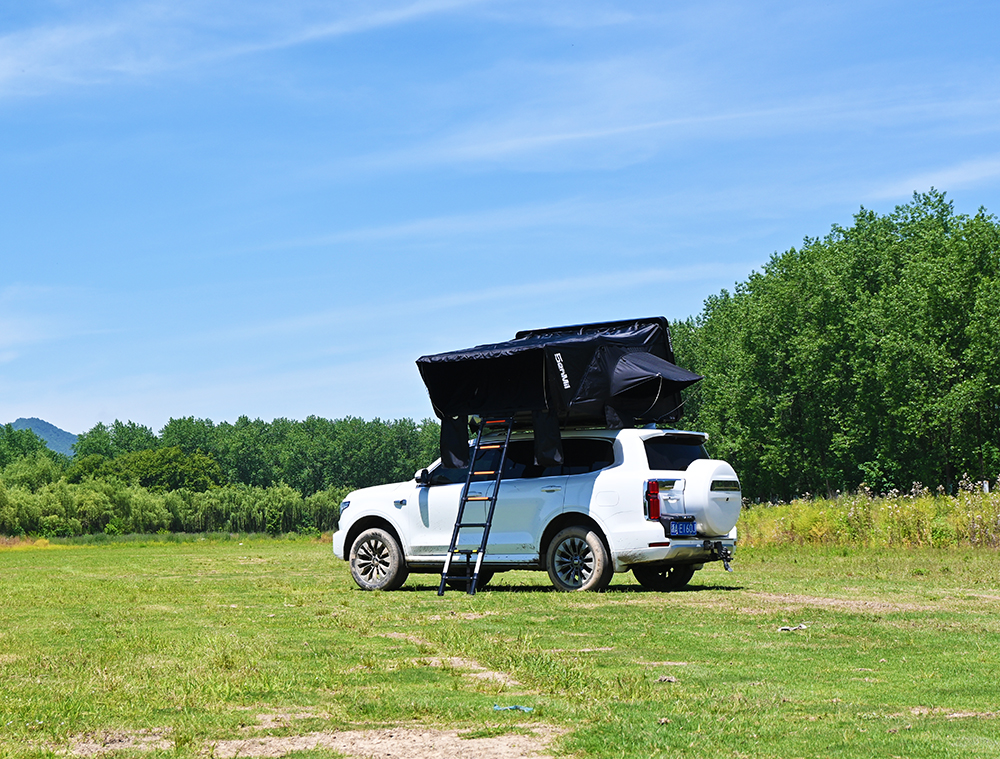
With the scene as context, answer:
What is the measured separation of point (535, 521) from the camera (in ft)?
50.3

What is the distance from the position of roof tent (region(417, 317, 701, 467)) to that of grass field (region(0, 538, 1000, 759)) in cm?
231

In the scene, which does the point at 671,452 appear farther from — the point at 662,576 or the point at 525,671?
the point at 525,671

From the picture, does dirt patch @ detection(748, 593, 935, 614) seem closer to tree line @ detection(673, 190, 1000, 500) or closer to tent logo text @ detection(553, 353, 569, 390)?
tent logo text @ detection(553, 353, 569, 390)

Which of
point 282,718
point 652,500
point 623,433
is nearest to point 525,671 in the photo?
point 282,718

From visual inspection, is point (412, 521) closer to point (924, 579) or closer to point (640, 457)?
point (640, 457)

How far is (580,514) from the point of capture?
1498cm

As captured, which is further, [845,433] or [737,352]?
[737,352]

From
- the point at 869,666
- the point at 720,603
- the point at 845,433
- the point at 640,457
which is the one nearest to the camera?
the point at 869,666

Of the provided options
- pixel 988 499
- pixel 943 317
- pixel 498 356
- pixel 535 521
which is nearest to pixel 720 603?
pixel 535 521

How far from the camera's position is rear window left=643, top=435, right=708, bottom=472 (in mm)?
14984

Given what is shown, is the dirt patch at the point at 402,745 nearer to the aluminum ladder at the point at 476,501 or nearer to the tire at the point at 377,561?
the aluminum ladder at the point at 476,501

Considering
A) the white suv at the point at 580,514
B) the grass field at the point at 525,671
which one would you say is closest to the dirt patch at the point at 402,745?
the grass field at the point at 525,671

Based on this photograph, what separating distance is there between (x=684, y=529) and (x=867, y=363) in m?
52.5

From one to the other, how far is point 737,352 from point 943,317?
16.2 meters
